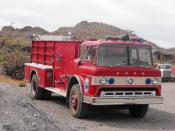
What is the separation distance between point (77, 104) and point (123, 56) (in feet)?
6.63

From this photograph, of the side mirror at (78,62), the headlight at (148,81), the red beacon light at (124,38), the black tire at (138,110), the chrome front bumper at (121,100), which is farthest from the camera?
the black tire at (138,110)

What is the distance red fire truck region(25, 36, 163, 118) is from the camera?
13.8 m

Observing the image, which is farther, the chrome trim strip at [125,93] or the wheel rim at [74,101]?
the wheel rim at [74,101]

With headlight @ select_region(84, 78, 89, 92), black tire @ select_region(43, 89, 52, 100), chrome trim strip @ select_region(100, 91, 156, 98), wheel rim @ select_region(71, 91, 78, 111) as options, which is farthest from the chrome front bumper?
black tire @ select_region(43, 89, 52, 100)

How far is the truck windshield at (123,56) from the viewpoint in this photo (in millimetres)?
14135

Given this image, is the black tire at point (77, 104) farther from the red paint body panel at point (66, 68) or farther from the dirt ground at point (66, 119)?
the red paint body panel at point (66, 68)

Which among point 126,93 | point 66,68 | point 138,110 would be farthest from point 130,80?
point 66,68

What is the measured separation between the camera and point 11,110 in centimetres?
1242

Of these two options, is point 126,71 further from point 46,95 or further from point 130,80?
point 46,95

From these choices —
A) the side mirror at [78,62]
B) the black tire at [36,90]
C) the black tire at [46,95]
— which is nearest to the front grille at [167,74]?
the black tire at [46,95]

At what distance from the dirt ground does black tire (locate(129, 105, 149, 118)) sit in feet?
0.63

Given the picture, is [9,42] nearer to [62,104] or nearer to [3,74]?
[3,74]

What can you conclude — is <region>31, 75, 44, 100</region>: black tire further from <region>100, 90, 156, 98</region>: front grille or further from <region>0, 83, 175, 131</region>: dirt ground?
<region>100, 90, 156, 98</region>: front grille

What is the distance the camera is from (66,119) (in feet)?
46.6
